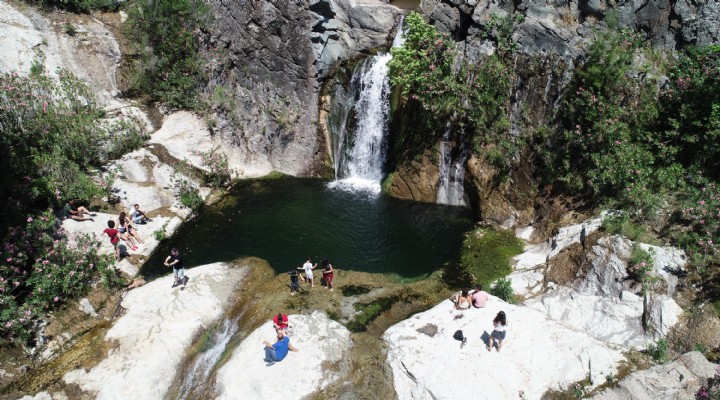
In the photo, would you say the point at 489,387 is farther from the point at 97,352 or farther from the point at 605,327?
the point at 97,352

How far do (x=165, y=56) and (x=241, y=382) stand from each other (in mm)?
A: 22502

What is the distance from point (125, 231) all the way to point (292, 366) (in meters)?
11.4

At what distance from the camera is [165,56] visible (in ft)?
89.9

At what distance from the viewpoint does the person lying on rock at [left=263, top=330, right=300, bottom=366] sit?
1286cm

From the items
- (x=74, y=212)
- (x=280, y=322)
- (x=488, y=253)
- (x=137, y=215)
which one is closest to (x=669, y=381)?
(x=488, y=253)

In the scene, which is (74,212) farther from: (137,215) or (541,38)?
(541,38)

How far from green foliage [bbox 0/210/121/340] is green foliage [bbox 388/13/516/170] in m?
17.0

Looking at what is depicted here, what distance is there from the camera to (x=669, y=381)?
1177cm

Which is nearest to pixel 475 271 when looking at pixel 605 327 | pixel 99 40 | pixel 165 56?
pixel 605 327

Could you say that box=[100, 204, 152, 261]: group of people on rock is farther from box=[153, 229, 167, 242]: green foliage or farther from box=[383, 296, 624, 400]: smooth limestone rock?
box=[383, 296, 624, 400]: smooth limestone rock

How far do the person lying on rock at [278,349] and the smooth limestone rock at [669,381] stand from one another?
877 centimetres

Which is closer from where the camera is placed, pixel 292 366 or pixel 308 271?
pixel 292 366

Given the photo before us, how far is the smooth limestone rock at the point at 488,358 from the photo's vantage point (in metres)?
12.3

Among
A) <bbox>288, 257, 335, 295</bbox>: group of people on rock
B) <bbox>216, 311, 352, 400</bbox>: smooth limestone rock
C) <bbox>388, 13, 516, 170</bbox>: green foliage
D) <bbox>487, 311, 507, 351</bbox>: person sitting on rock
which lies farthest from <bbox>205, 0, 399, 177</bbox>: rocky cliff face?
<bbox>487, 311, 507, 351</bbox>: person sitting on rock
